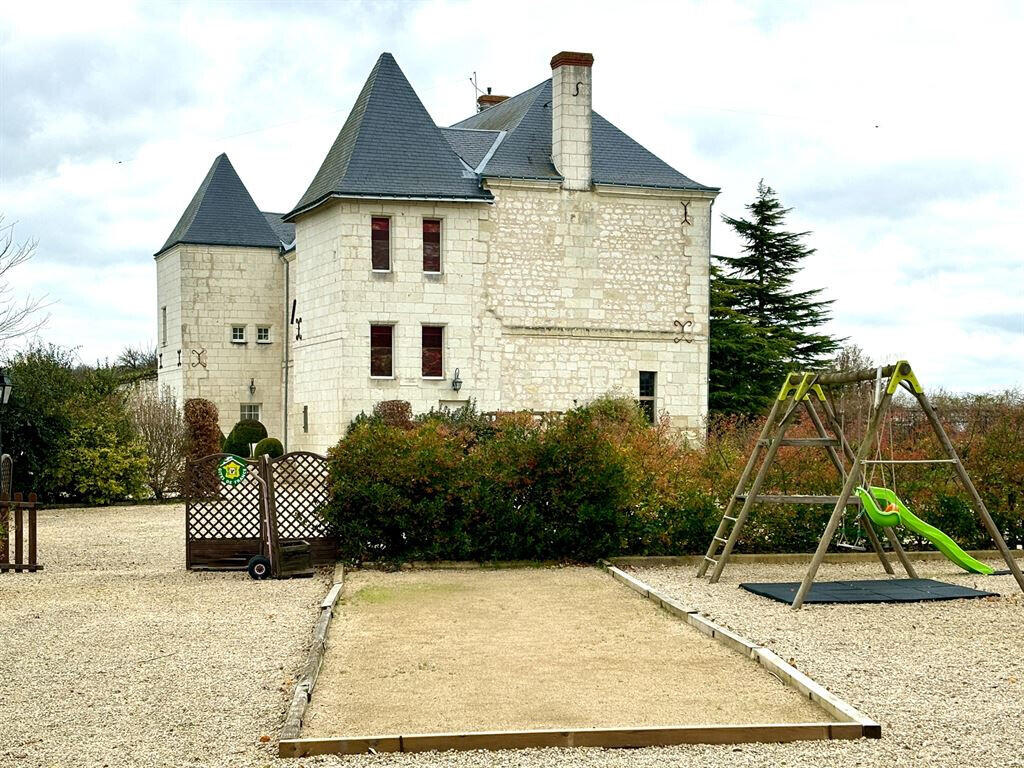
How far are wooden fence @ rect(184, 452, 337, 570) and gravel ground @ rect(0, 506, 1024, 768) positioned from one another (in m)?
0.36

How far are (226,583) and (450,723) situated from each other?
22.5 feet

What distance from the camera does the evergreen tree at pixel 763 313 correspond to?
125ft

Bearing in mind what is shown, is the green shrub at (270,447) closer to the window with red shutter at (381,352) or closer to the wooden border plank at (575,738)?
the window with red shutter at (381,352)

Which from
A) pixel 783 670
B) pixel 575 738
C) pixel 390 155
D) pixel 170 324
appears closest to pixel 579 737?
pixel 575 738

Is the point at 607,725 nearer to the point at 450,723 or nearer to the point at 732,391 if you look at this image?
the point at 450,723

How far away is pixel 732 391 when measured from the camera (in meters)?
37.7

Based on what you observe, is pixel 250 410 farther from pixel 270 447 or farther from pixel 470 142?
pixel 470 142

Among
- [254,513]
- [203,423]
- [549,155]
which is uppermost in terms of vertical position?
[549,155]

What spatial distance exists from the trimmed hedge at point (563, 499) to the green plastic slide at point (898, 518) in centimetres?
191

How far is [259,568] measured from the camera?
1341cm

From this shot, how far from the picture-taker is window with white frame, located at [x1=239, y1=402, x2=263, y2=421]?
35.1m

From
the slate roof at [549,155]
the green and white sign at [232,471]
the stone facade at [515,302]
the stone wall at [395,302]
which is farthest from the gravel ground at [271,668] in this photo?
the slate roof at [549,155]

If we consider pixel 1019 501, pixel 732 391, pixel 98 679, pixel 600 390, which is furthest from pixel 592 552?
pixel 732 391

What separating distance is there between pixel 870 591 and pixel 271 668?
6.14 m
